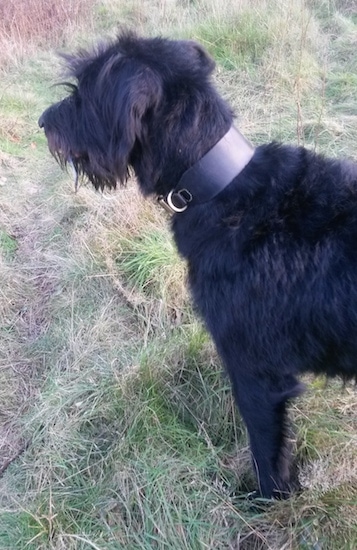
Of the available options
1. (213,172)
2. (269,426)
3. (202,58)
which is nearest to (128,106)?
(213,172)

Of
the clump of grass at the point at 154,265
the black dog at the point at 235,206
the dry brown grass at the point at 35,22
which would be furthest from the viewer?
the dry brown grass at the point at 35,22

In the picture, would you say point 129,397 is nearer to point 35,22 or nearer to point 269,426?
point 269,426

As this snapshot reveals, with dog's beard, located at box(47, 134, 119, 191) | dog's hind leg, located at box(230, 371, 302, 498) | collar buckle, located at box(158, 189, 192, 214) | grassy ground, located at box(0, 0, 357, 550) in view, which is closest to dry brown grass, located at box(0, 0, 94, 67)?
grassy ground, located at box(0, 0, 357, 550)

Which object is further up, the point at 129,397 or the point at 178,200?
the point at 178,200

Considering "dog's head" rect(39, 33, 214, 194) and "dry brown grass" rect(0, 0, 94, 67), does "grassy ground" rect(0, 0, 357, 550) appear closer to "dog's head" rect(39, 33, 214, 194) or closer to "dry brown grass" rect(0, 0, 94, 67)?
"dog's head" rect(39, 33, 214, 194)

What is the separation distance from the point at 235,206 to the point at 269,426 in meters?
0.81

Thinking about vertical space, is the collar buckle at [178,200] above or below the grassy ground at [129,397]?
above

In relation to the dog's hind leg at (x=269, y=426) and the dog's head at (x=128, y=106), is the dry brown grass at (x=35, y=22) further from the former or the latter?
the dog's hind leg at (x=269, y=426)

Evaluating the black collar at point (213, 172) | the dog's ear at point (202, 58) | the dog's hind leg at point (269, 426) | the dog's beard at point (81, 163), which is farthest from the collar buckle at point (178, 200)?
the dog's hind leg at point (269, 426)

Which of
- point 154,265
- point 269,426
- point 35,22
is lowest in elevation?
point 35,22

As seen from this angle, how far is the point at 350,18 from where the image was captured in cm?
705

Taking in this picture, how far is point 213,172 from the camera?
6.13ft

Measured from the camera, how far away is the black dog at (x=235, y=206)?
1.82 meters

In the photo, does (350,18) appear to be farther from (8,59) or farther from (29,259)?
(29,259)
